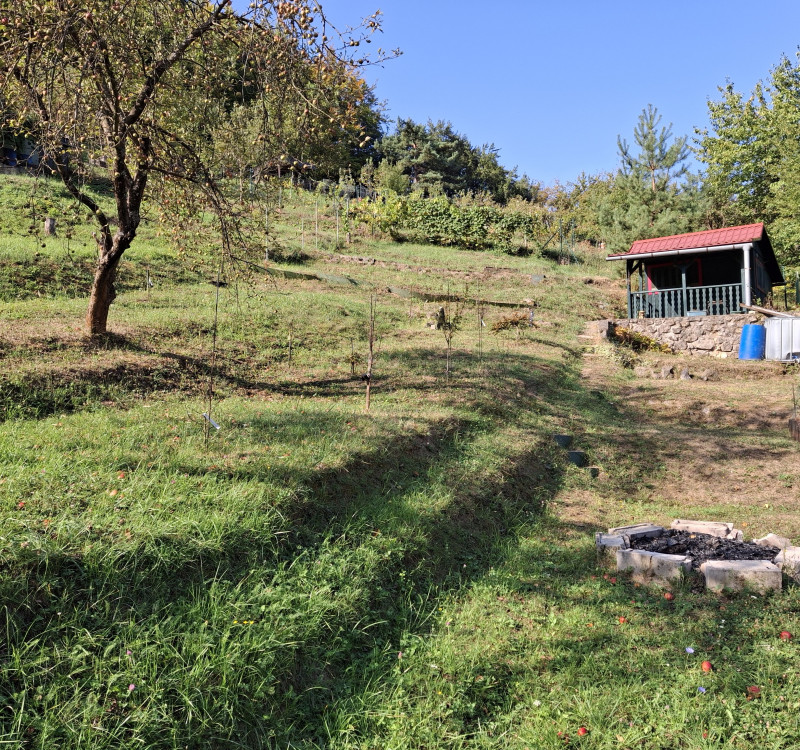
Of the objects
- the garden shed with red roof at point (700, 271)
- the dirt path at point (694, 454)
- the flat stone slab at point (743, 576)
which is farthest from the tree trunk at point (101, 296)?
the garden shed with red roof at point (700, 271)

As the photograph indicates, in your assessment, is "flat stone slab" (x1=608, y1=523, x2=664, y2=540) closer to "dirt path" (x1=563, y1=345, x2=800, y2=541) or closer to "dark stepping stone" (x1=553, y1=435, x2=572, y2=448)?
"dirt path" (x1=563, y1=345, x2=800, y2=541)

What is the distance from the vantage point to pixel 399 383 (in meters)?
9.46

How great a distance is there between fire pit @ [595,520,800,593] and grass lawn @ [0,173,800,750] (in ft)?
0.68

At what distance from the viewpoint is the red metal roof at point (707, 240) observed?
16969 millimetres

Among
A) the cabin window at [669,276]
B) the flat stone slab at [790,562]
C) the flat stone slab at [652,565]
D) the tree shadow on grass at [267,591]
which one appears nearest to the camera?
the tree shadow on grass at [267,591]

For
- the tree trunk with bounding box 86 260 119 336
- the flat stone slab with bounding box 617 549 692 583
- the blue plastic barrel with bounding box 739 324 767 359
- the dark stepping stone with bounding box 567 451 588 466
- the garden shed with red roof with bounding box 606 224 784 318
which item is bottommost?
the flat stone slab with bounding box 617 549 692 583

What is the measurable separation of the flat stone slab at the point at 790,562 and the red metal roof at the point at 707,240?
14.9 meters

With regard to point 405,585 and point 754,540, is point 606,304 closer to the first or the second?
point 754,540

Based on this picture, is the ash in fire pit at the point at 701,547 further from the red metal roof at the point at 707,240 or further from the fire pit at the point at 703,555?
the red metal roof at the point at 707,240

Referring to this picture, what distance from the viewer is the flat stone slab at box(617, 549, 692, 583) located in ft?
15.5

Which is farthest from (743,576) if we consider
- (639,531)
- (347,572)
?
(347,572)

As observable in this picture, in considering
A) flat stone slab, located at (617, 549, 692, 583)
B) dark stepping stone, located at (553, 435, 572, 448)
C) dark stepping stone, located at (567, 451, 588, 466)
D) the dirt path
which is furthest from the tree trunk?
flat stone slab, located at (617, 549, 692, 583)

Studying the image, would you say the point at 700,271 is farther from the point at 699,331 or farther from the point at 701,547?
the point at 701,547

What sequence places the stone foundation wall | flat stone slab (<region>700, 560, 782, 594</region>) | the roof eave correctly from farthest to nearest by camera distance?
the roof eave
the stone foundation wall
flat stone slab (<region>700, 560, 782, 594</region>)
